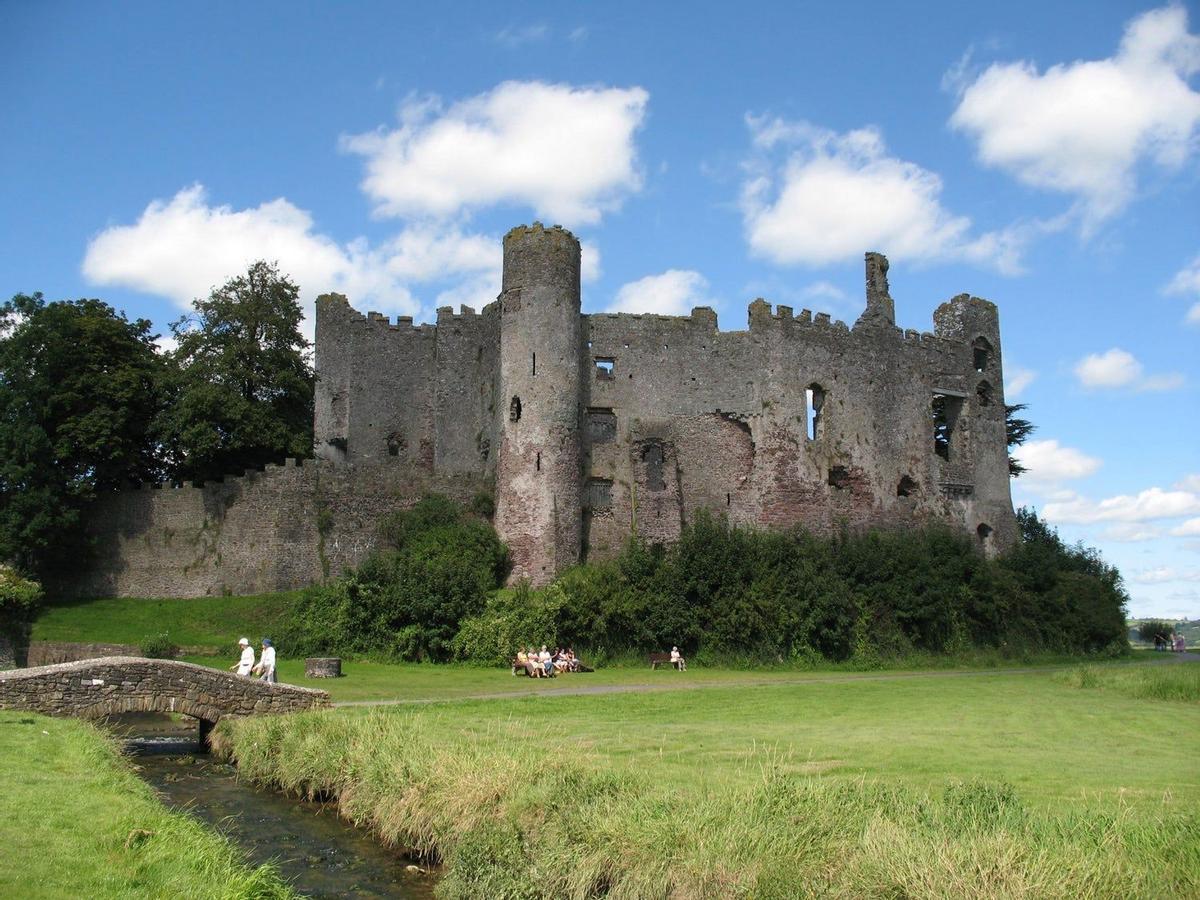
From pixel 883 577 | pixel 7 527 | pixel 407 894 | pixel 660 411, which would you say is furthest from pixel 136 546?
pixel 407 894

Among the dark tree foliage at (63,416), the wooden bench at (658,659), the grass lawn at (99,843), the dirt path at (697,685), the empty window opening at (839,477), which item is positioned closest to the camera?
the grass lawn at (99,843)

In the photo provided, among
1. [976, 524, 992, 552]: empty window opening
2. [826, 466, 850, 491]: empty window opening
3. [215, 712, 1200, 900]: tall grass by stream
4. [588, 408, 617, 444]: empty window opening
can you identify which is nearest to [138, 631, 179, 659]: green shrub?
[588, 408, 617, 444]: empty window opening

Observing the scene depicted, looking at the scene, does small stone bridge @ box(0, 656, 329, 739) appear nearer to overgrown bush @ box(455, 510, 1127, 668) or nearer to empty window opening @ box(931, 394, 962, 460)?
overgrown bush @ box(455, 510, 1127, 668)

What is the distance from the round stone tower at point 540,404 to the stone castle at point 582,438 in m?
0.07

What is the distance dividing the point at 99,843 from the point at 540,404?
25.5m

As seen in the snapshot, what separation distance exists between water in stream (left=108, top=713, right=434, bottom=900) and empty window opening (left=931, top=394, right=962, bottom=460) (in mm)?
32989

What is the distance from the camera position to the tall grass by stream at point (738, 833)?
24.2ft

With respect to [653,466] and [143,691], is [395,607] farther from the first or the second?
[143,691]

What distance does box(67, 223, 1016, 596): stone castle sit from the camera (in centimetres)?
3388

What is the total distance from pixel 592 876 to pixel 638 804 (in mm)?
781

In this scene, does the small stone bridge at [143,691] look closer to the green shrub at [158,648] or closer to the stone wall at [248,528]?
the green shrub at [158,648]

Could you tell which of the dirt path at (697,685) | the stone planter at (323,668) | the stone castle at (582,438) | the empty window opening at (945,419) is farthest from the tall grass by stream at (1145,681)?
the empty window opening at (945,419)

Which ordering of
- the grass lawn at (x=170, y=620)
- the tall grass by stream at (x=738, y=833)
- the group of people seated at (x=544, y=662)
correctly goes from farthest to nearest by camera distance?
the grass lawn at (x=170, y=620) → the group of people seated at (x=544, y=662) → the tall grass by stream at (x=738, y=833)

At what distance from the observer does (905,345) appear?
4144 centimetres
